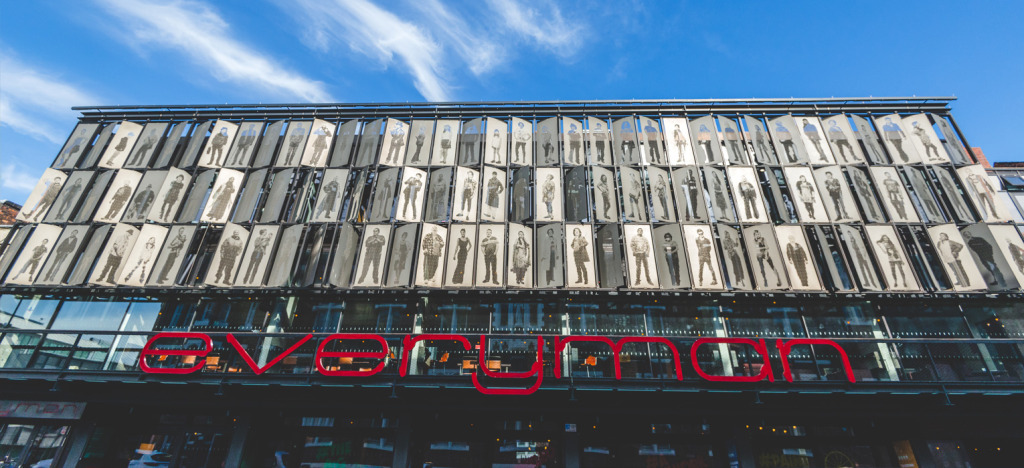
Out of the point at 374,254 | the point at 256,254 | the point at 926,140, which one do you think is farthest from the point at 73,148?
the point at 926,140

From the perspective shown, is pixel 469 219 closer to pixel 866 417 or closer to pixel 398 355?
pixel 398 355

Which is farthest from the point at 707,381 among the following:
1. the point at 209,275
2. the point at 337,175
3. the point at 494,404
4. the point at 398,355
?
the point at 209,275

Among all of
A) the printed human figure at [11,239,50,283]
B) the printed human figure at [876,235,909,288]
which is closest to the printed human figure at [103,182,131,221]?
the printed human figure at [11,239,50,283]

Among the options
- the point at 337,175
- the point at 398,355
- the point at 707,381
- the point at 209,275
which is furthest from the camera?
the point at 337,175

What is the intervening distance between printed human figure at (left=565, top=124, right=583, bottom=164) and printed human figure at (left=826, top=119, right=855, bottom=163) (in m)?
13.0

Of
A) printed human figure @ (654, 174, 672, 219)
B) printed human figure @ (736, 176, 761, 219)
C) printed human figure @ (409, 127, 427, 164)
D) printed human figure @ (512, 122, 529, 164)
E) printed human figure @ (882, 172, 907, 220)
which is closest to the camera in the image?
printed human figure @ (882, 172, 907, 220)

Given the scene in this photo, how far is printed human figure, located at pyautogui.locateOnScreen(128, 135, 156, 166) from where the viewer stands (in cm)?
2388

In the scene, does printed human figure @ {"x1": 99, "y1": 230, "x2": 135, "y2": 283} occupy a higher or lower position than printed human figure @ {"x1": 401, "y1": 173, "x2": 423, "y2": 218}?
lower

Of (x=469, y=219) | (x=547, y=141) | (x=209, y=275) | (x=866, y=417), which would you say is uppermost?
(x=547, y=141)

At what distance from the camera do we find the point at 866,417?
16391 mm

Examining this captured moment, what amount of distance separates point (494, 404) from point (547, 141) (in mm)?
13590

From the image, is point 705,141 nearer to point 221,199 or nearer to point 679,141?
point 679,141

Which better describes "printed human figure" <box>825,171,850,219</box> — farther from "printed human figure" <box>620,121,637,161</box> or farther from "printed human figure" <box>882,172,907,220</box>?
"printed human figure" <box>620,121,637,161</box>

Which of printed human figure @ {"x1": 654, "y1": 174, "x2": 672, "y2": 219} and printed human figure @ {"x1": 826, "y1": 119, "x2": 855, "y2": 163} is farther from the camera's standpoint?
printed human figure @ {"x1": 826, "y1": 119, "x2": 855, "y2": 163}
